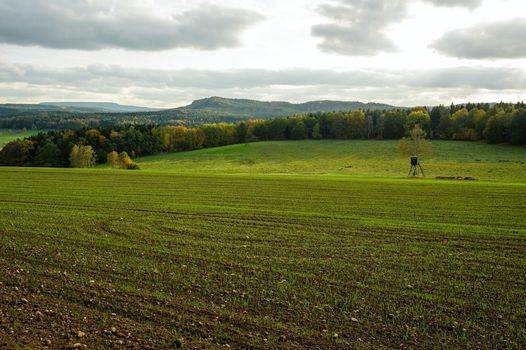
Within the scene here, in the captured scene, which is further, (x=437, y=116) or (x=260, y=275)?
(x=437, y=116)

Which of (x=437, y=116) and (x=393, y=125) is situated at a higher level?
(x=437, y=116)

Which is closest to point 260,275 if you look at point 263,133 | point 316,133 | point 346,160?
point 346,160

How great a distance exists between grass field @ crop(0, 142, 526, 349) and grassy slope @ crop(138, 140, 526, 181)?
44.8 m

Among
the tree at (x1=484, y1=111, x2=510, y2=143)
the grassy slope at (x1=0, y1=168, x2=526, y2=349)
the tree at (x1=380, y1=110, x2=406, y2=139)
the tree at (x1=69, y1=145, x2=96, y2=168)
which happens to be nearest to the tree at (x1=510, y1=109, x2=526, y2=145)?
the tree at (x1=484, y1=111, x2=510, y2=143)

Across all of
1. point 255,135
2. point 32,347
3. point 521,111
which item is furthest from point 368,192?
point 255,135

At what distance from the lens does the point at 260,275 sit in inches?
516

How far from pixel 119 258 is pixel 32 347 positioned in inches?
245

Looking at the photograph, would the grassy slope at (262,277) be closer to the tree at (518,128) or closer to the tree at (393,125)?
the tree at (518,128)

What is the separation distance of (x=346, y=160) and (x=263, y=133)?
50540 millimetres

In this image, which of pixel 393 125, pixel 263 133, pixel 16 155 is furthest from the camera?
pixel 263 133

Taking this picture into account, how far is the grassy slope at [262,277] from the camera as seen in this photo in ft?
30.7

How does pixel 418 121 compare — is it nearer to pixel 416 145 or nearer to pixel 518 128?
pixel 518 128

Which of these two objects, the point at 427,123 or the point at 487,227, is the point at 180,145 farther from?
the point at 487,227

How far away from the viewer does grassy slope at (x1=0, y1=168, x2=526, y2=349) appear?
935cm
